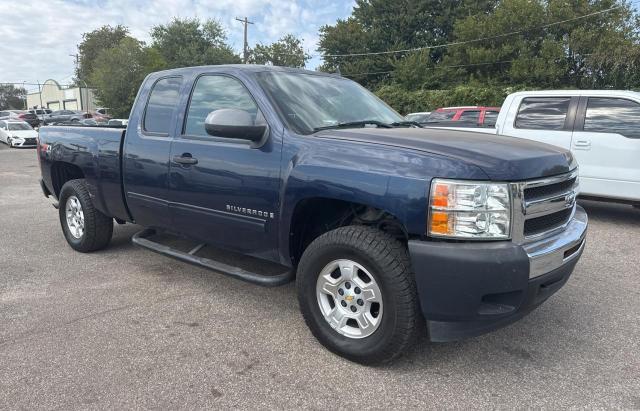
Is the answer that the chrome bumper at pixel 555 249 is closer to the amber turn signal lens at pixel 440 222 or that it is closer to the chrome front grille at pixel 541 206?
the chrome front grille at pixel 541 206

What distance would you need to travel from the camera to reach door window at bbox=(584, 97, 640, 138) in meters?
6.51

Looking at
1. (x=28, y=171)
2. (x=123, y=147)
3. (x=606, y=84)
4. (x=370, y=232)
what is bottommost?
(x=28, y=171)

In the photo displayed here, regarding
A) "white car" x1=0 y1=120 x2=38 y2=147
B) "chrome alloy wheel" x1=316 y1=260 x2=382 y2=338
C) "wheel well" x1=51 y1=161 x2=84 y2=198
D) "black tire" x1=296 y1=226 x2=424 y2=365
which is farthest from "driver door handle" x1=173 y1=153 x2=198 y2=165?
"white car" x1=0 y1=120 x2=38 y2=147

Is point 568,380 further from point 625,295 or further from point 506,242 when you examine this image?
point 625,295

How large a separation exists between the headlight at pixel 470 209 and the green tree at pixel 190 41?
4913 centimetres

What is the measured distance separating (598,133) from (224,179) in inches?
218

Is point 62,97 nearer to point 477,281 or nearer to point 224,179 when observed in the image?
point 224,179

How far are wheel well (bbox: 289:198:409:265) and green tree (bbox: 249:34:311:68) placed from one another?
50544 millimetres

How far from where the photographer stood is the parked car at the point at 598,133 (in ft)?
21.4

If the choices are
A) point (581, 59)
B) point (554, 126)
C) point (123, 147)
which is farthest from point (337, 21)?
point (123, 147)

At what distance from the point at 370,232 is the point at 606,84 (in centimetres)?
3090

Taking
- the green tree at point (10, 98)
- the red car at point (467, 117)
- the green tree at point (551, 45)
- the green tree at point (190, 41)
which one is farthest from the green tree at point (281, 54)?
the green tree at point (10, 98)

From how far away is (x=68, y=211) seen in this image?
18.0 ft

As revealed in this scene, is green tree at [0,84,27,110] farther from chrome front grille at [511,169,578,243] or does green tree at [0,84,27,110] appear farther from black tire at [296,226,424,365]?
chrome front grille at [511,169,578,243]
